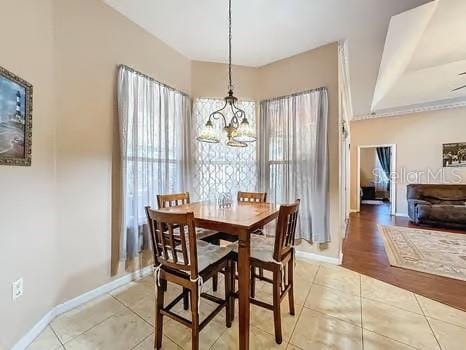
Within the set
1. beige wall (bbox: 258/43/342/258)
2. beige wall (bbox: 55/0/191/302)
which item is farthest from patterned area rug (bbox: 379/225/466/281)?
beige wall (bbox: 55/0/191/302)

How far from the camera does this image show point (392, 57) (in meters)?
3.49

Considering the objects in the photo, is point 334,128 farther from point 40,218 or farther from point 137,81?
point 40,218

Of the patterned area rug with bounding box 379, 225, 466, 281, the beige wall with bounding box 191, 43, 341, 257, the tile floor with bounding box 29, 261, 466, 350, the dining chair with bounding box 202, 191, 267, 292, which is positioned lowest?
the tile floor with bounding box 29, 261, 466, 350

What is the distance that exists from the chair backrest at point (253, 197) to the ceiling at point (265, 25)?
1.91 metres

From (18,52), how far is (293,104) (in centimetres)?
280

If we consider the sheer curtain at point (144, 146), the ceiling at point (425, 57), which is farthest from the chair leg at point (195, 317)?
the ceiling at point (425, 57)

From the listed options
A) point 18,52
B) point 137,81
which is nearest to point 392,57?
point 137,81

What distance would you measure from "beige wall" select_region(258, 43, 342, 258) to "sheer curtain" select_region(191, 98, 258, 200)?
0.70m

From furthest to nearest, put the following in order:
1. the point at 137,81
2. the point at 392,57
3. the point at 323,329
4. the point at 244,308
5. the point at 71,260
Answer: the point at 392,57
the point at 137,81
the point at 71,260
the point at 323,329
the point at 244,308

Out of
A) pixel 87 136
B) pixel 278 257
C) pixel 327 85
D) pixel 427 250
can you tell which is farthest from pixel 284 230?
pixel 427 250

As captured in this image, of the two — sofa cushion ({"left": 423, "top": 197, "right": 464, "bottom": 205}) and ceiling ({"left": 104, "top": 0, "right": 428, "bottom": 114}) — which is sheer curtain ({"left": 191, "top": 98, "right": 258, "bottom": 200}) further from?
sofa cushion ({"left": 423, "top": 197, "right": 464, "bottom": 205})

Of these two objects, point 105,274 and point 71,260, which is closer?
point 71,260

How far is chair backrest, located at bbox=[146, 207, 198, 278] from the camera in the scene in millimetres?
1323

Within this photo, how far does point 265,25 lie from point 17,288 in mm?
3203
